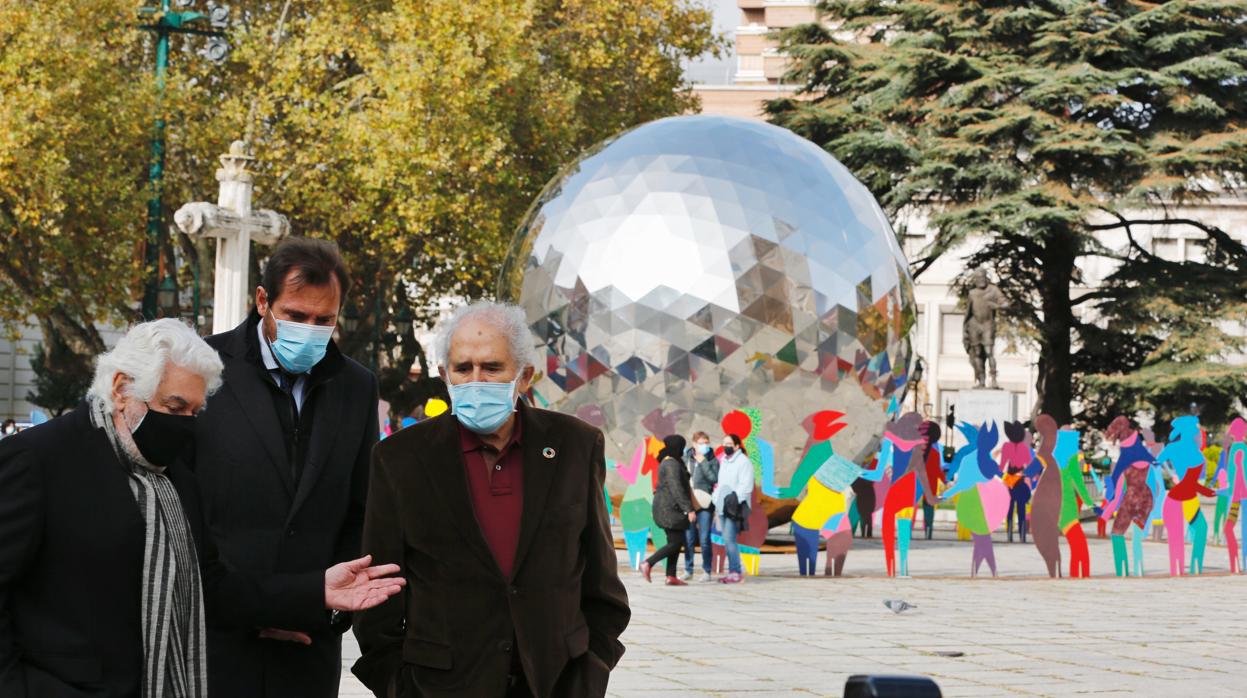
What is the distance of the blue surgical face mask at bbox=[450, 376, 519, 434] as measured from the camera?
3773 mm

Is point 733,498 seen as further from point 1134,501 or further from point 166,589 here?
point 166,589

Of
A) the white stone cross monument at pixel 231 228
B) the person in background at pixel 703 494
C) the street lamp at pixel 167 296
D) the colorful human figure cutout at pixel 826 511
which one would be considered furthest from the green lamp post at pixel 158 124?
the colorful human figure cutout at pixel 826 511

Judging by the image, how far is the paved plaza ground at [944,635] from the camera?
841 centimetres

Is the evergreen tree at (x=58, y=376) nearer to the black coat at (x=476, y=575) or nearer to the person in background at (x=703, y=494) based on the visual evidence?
the person in background at (x=703, y=494)

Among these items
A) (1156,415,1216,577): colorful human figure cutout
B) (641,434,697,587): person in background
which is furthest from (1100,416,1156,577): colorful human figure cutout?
(641,434,697,587): person in background

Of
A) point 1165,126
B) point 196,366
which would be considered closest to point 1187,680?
point 196,366

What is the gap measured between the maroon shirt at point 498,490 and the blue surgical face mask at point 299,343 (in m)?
0.64

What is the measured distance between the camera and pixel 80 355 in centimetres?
3133

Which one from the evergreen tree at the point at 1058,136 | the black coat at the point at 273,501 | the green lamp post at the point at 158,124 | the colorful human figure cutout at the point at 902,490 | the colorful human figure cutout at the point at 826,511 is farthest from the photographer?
the evergreen tree at the point at 1058,136

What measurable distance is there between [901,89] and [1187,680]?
25808mm

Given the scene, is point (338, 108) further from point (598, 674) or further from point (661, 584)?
point (598, 674)

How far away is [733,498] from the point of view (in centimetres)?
1452

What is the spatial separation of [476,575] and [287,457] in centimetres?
81

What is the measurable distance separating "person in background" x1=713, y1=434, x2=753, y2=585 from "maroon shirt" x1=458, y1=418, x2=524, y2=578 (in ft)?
35.2
